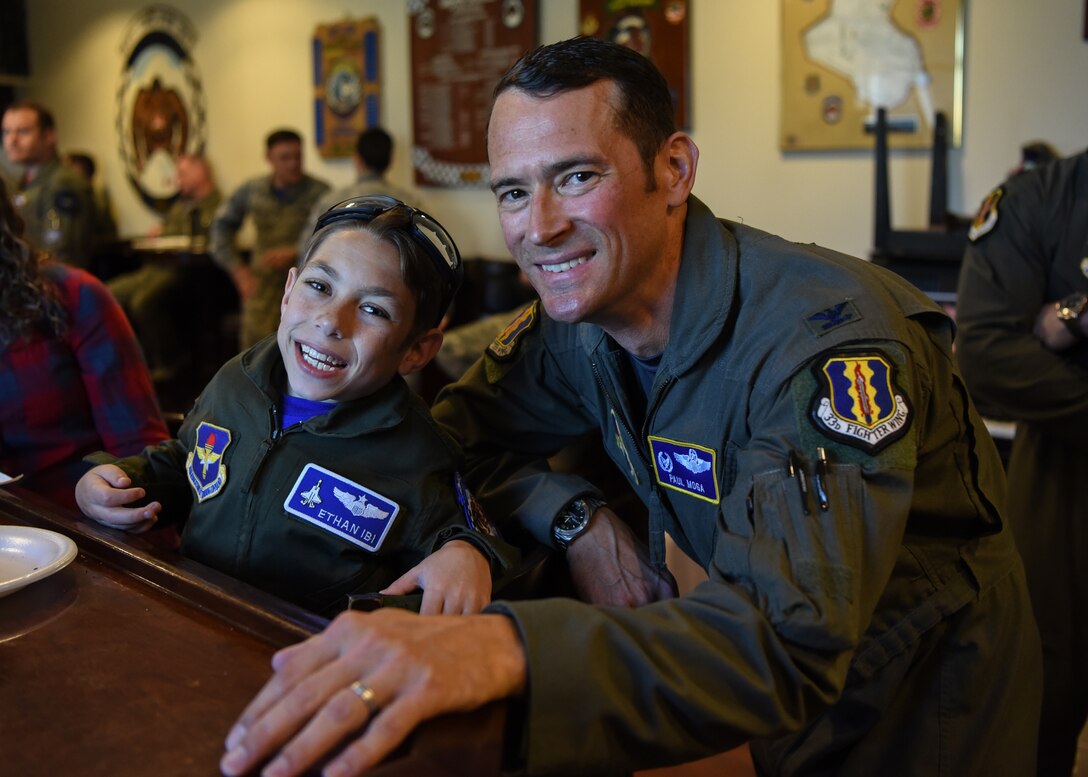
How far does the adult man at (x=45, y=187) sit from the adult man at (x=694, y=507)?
18.6 ft

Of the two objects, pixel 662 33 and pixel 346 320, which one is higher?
pixel 662 33

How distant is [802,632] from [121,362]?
61.0 inches

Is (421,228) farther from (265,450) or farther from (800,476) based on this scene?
(800,476)

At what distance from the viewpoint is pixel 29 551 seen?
1.20m

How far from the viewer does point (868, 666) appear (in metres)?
1.23

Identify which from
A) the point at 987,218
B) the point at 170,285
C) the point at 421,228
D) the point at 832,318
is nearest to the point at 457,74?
the point at 170,285

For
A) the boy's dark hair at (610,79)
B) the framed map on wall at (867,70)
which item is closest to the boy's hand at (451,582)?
the boy's dark hair at (610,79)

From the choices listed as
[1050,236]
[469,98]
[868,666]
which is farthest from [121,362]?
[469,98]

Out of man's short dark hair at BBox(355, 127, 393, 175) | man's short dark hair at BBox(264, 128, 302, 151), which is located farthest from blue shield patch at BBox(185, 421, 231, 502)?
man's short dark hair at BBox(264, 128, 302, 151)

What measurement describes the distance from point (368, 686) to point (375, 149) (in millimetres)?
5269

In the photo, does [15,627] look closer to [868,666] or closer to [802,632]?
[802,632]

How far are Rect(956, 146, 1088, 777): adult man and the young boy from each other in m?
1.25

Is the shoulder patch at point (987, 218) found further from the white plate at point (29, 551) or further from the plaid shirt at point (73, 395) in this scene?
the white plate at point (29, 551)

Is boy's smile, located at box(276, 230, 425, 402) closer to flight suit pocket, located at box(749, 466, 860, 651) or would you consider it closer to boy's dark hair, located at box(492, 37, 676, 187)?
boy's dark hair, located at box(492, 37, 676, 187)
